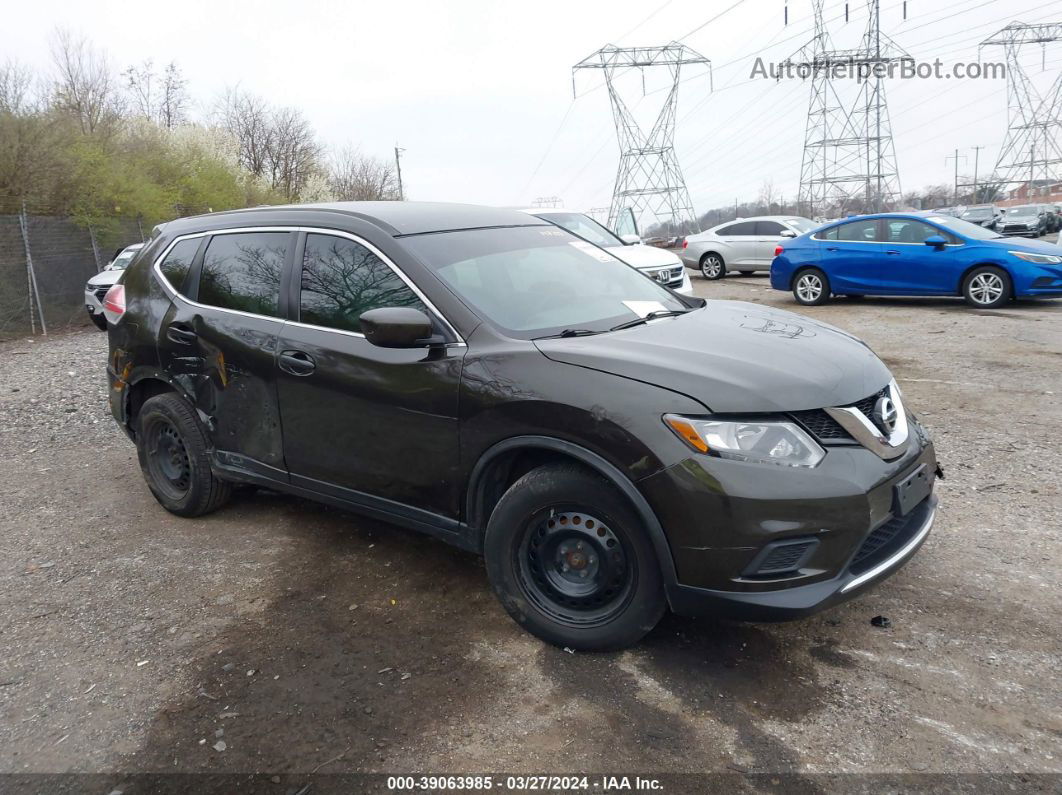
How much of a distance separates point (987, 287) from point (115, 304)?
11.6 metres

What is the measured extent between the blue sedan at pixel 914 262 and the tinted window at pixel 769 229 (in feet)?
18.7

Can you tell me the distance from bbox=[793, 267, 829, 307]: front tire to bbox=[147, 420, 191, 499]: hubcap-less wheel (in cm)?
1122

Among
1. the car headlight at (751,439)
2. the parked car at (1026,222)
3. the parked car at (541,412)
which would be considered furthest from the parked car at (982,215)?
the car headlight at (751,439)

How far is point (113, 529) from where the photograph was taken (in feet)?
15.6

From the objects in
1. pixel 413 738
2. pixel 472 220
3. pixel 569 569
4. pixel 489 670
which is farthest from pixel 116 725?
pixel 472 220

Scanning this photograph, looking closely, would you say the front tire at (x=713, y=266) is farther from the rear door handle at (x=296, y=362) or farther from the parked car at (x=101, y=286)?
the rear door handle at (x=296, y=362)

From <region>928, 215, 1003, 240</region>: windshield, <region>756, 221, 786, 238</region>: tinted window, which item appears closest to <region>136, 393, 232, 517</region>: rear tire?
<region>928, 215, 1003, 240</region>: windshield

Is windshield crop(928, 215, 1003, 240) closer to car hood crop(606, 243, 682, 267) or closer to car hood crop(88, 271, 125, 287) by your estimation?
car hood crop(606, 243, 682, 267)

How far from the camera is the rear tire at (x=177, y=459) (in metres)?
4.54

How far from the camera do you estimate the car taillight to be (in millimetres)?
4941

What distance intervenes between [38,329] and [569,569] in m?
16.3

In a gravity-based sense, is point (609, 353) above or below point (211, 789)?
above

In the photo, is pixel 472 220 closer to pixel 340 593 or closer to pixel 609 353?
pixel 609 353

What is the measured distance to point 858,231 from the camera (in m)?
12.8
